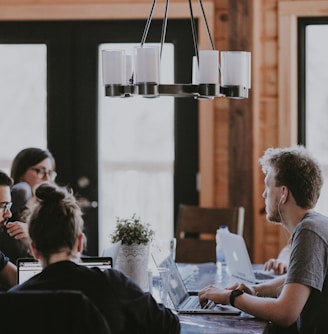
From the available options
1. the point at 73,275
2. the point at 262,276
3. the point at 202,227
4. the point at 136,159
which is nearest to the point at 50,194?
the point at 73,275

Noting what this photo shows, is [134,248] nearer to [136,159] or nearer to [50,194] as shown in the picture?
[50,194]

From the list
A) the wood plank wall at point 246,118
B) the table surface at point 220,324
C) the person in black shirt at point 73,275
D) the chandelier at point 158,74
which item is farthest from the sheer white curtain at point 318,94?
the person in black shirt at point 73,275

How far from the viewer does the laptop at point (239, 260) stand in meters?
3.65

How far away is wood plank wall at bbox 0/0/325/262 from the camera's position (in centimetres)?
522

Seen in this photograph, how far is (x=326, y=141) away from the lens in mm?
5430

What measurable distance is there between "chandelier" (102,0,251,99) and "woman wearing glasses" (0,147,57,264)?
0.72m

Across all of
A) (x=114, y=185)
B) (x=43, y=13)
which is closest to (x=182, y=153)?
(x=114, y=185)

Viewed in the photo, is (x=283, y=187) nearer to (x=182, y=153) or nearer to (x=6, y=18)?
(x=182, y=153)

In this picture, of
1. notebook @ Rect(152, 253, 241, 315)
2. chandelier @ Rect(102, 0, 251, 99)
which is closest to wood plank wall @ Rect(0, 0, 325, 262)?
chandelier @ Rect(102, 0, 251, 99)

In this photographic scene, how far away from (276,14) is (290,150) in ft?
7.87

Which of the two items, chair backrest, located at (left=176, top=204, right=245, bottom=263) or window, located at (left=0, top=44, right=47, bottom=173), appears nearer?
chair backrest, located at (left=176, top=204, right=245, bottom=263)

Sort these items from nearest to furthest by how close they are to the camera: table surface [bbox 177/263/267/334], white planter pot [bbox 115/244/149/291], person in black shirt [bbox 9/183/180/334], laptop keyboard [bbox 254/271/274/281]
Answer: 1. person in black shirt [bbox 9/183/180/334]
2. table surface [bbox 177/263/267/334]
3. white planter pot [bbox 115/244/149/291]
4. laptop keyboard [bbox 254/271/274/281]

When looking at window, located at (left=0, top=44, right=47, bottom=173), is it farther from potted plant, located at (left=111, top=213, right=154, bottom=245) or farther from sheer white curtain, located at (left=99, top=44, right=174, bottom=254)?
potted plant, located at (left=111, top=213, right=154, bottom=245)

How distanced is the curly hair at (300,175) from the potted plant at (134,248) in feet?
1.98
